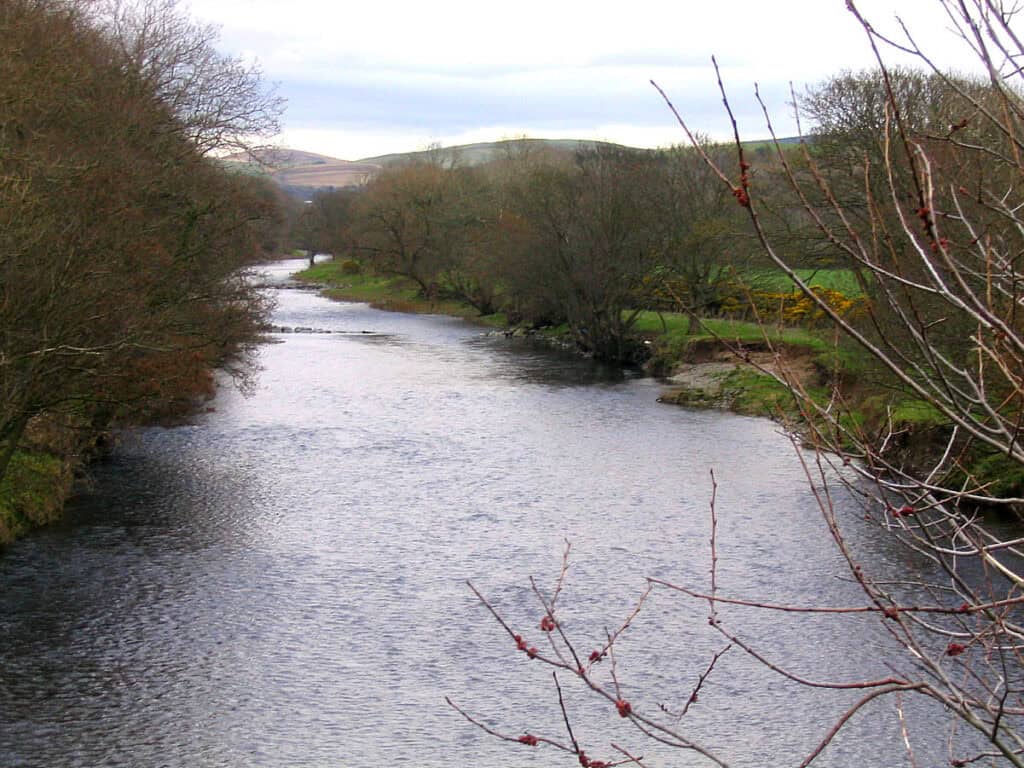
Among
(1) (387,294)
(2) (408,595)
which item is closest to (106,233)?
(2) (408,595)

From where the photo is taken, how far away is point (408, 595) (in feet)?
59.7

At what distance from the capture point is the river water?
544 inches

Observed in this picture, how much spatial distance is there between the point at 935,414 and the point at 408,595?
13.9 meters

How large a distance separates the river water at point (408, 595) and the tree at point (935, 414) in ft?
1.67

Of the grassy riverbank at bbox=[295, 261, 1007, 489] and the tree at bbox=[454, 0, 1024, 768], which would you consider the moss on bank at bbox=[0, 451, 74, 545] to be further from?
the grassy riverbank at bbox=[295, 261, 1007, 489]

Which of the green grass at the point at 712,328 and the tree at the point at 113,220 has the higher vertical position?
the tree at the point at 113,220

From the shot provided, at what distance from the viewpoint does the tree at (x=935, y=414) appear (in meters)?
3.64

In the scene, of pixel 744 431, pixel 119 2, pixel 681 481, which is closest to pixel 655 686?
pixel 681 481

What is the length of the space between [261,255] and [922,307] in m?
18.9

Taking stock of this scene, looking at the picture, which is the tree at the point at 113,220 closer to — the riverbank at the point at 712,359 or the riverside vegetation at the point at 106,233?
the riverside vegetation at the point at 106,233

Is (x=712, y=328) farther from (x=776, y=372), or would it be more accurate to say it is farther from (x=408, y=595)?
(x=776, y=372)

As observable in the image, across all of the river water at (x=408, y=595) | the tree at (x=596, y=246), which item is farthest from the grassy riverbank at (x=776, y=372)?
A: the river water at (x=408, y=595)

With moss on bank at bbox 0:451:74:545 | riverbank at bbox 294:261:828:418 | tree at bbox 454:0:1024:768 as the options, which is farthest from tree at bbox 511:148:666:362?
moss on bank at bbox 0:451:74:545

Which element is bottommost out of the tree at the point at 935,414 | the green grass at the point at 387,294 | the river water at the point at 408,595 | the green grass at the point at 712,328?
the river water at the point at 408,595
